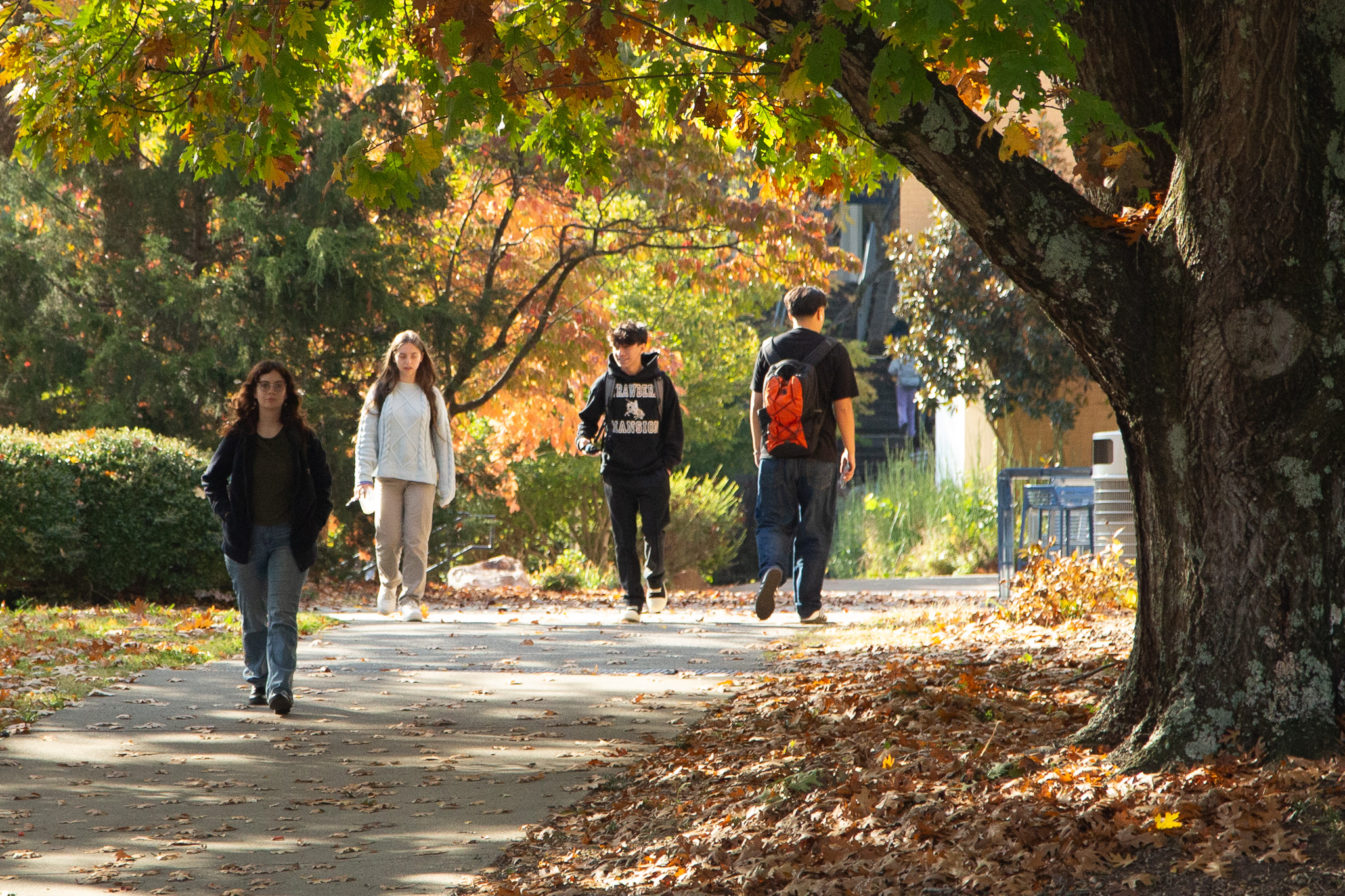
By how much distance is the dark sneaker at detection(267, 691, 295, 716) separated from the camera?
638 cm

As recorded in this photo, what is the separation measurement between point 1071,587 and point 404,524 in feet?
14.7

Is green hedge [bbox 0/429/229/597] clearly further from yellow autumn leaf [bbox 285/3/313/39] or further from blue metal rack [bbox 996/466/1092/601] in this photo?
yellow autumn leaf [bbox 285/3/313/39]

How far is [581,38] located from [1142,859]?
424 centimetres

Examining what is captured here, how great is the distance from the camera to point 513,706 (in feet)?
21.8

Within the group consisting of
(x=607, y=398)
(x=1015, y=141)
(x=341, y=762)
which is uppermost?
(x=1015, y=141)

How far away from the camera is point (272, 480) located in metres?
6.47

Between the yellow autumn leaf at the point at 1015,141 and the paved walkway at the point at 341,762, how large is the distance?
2618 millimetres

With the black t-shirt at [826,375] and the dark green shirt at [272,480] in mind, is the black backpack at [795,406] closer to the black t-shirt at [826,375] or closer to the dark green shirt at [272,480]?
the black t-shirt at [826,375]

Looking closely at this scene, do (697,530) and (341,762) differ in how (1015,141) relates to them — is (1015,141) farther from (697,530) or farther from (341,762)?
(697,530)

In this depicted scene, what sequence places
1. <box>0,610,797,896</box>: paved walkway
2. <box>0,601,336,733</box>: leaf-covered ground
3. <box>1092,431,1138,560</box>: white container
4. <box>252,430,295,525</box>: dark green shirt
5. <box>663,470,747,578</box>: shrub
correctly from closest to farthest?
<box>0,610,797,896</box>: paved walkway
<box>252,430,295,525</box>: dark green shirt
<box>0,601,336,733</box>: leaf-covered ground
<box>1092,431,1138,560</box>: white container
<box>663,470,747,578</box>: shrub

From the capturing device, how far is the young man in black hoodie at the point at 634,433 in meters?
9.46

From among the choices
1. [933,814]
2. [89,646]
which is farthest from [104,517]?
[933,814]

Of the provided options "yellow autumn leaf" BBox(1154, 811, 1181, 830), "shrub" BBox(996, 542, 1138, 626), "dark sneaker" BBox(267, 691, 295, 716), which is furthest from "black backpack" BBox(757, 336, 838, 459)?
"yellow autumn leaf" BBox(1154, 811, 1181, 830)

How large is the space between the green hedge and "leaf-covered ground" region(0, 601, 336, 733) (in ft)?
1.72
